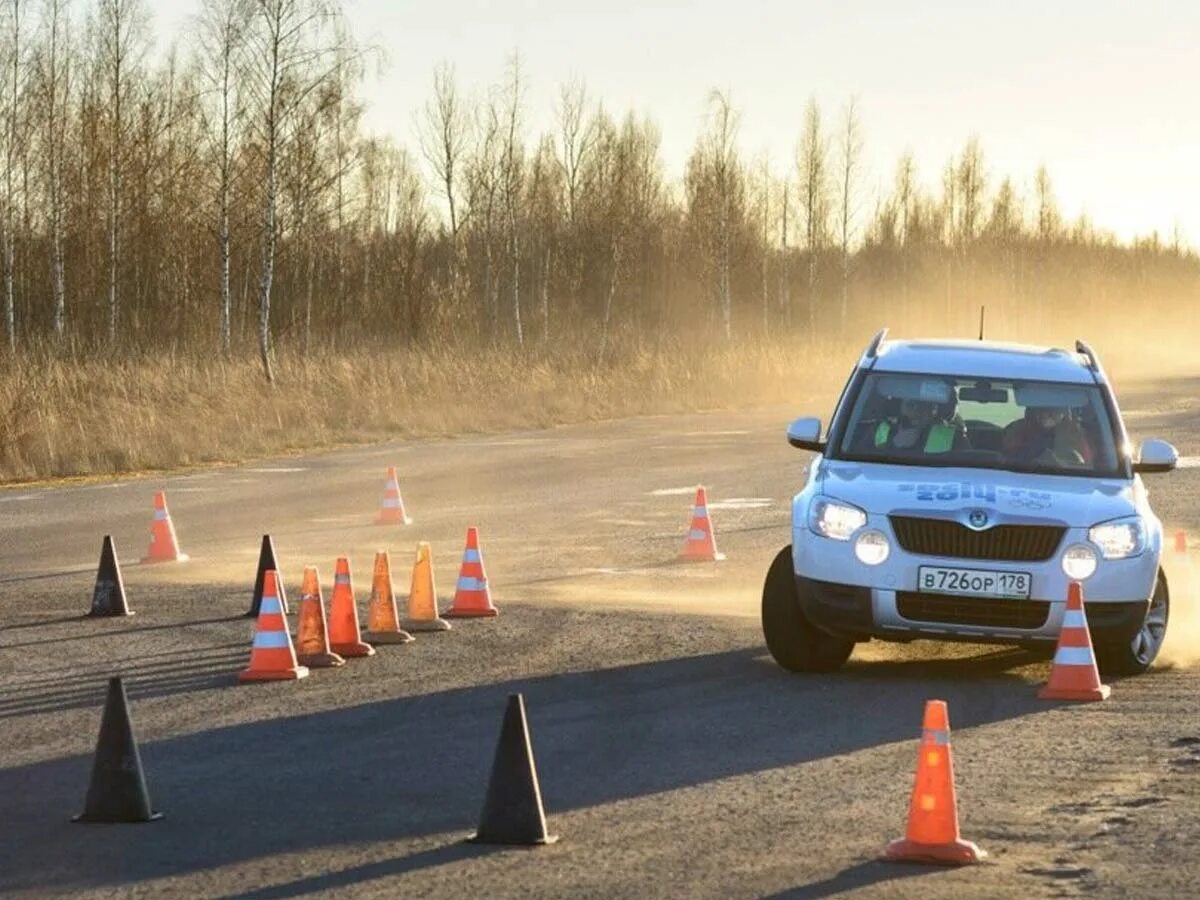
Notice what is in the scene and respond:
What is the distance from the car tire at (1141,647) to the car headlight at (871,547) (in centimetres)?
122

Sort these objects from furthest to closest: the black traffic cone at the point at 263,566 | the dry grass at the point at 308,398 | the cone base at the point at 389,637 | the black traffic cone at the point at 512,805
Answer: the dry grass at the point at 308,398
the black traffic cone at the point at 263,566
the cone base at the point at 389,637
the black traffic cone at the point at 512,805

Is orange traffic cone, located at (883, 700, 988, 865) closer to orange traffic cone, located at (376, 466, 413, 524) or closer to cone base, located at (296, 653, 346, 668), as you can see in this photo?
cone base, located at (296, 653, 346, 668)

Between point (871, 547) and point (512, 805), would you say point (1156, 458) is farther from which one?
point (512, 805)

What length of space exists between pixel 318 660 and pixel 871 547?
3.06 m

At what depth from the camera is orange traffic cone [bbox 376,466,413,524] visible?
2177cm

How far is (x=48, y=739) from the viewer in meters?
9.77

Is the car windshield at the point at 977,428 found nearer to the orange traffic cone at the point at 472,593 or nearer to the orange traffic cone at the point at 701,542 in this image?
the orange traffic cone at the point at 472,593

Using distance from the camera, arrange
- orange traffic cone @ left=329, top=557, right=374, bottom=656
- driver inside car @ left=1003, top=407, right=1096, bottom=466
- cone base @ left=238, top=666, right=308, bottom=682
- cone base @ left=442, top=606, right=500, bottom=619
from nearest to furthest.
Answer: cone base @ left=238, top=666, right=308, bottom=682 < driver inside car @ left=1003, top=407, right=1096, bottom=466 < orange traffic cone @ left=329, top=557, right=374, bottom=656 < cone base @ left=442, top=606, right=500, bottom=619

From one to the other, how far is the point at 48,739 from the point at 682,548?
33.1 feet

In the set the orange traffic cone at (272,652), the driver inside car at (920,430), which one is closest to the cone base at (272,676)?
→ the orange traffic cone at (272,652)

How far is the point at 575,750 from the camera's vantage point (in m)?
9.36

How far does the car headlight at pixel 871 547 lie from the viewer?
11.2 metres

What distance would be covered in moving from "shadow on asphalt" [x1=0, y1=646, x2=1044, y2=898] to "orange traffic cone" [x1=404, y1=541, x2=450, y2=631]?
2.03m

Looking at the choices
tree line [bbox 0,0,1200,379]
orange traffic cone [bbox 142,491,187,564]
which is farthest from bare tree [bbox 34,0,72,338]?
orange traffic cone [bbox 142,491,187,564]
